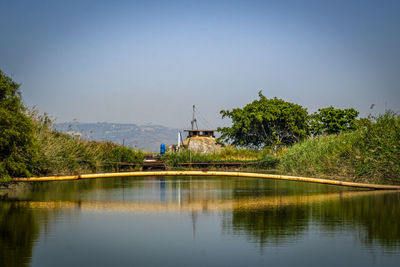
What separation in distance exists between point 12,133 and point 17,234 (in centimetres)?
614

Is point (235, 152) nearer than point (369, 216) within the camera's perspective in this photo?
No

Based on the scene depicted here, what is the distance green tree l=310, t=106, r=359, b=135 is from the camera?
53938mm

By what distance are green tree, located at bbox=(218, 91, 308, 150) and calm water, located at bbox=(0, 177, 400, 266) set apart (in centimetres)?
3424

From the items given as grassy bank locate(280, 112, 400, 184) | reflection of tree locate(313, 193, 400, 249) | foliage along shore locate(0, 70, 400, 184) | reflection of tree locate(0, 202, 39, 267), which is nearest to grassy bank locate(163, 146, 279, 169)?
foliage along shore locate(0, 70, 400, 184)

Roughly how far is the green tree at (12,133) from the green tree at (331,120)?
1594 inches

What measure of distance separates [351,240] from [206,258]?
2.95 metres

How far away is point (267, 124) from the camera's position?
52875 millimetres

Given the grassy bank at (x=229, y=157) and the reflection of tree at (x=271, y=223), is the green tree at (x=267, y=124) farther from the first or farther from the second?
the reflection of tree at (x=271, y=223)

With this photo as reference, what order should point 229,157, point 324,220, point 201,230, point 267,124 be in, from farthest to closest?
1. point 267,124
2. point 229,157
3. point 324,220
4. point 201,230

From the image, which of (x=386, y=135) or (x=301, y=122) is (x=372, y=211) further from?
(x=301, y=122)

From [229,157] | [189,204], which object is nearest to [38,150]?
[189,204]

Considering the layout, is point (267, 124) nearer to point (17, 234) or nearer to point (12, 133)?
point (12, 133)

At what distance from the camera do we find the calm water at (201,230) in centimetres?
833

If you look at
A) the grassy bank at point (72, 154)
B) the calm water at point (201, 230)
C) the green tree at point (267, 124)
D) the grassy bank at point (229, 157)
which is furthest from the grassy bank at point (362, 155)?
the green tree at point (267, 124)
